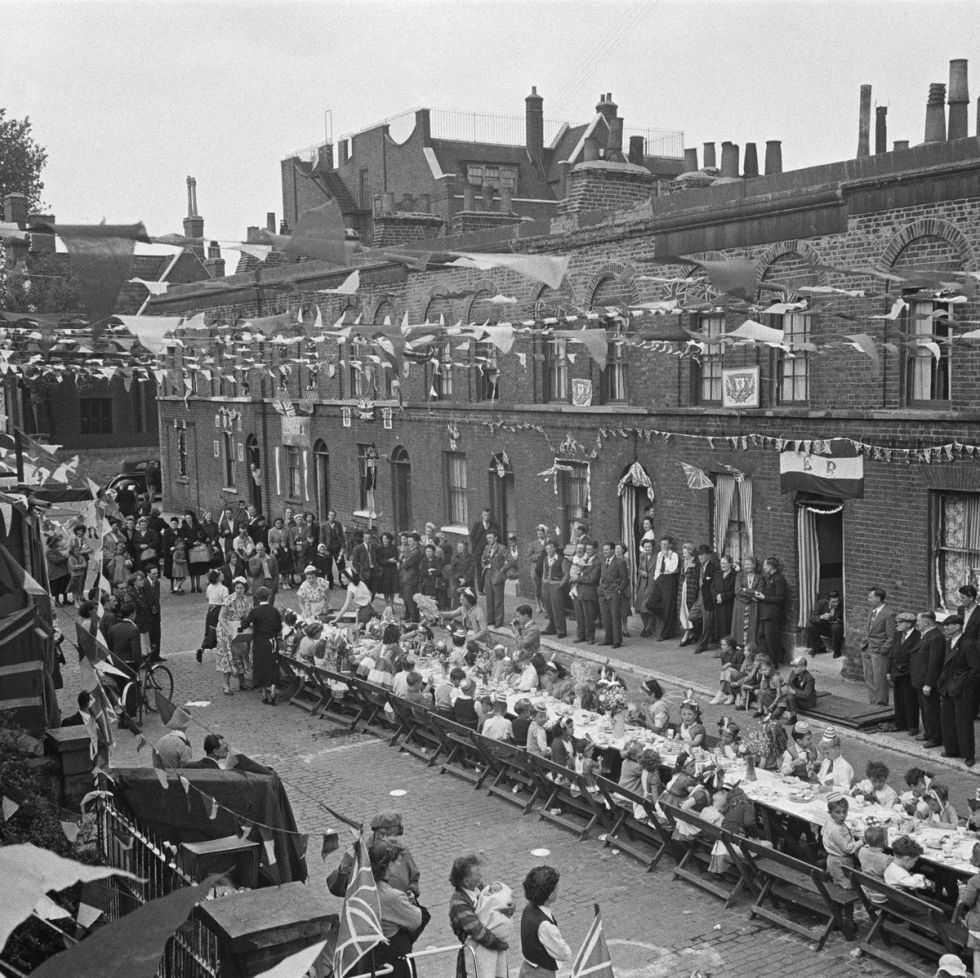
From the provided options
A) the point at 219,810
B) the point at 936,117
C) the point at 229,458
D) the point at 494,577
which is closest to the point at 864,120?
the point at 936,117

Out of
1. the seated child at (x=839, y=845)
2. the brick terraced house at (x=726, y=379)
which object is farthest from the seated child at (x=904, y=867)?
the brick terraced house at (x=726, y=379)

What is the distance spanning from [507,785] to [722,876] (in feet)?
11.0

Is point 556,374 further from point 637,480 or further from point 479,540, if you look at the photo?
point 479,540

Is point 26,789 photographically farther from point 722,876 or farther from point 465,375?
point 465,375

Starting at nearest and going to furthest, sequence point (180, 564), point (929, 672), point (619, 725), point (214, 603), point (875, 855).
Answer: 1. point (875, 855)
2. point (619, 725)
3. point (929, 672)
4. point (214, 603)
5. point (180, 564)

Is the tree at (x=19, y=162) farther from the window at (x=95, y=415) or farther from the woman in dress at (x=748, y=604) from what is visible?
the woman in dress at (x=748, y=604)

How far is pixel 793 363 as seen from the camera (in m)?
18.4

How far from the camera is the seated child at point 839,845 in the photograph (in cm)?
928

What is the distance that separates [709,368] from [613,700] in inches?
333

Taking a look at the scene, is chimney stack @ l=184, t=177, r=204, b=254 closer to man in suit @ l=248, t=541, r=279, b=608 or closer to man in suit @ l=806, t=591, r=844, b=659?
man in suit @ l=248, t=541, r=279, b=608

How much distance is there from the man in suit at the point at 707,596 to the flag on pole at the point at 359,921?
1304cm

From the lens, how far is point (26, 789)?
7.54 metres

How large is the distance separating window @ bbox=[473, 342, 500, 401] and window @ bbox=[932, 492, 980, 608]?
1102cm

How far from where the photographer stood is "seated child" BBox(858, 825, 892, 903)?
9086mm
